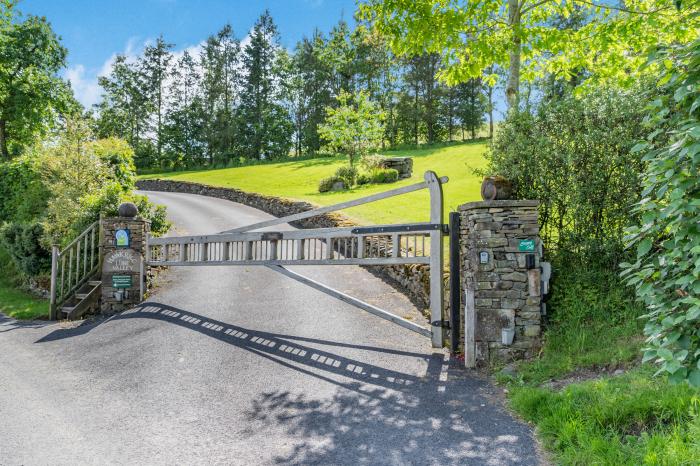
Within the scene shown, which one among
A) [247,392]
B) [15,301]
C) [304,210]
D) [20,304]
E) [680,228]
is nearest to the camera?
[680,228]

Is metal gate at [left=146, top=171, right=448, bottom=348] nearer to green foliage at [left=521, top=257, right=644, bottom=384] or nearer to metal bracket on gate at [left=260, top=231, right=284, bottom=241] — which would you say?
metal bracket on gate at [left=260, top=231, right=284, bottom=241]

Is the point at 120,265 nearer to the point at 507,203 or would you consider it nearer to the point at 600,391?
the point at 507,203

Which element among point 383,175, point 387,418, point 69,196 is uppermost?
point 383,175

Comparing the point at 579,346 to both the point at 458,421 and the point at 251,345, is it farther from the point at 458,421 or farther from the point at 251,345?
the point at 251,345

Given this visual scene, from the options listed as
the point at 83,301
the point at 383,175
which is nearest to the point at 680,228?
the point at 83,301

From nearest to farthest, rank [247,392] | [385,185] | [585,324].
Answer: [247,392]
[585,324]
[385,185]

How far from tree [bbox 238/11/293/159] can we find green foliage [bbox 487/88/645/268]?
44.7 metres

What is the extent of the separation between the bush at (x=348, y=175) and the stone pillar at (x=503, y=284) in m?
17.5

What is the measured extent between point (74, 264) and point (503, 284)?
11.2 m

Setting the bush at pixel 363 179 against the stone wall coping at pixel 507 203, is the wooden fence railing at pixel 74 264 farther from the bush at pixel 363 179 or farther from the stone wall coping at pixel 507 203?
the bush at pixel 363 179

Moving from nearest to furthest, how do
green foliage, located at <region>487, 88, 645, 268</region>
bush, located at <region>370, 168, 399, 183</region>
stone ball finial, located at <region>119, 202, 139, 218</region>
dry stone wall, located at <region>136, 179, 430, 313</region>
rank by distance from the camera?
green foliage, located at <region>487, 88, 645, 268</region>, dry stone wall, located at <region>136, 179, 430, 313</region>, stone ball finial, located at <region>119, 202, 139, 218</region>, bush, located at <region>370, 168, 399, 183</region>

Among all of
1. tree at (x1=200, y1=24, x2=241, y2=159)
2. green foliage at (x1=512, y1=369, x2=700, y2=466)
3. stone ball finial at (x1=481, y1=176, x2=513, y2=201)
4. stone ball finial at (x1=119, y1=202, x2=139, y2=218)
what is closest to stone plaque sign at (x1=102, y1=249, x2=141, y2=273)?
stone ball finial at (x1=119, y1=202, x2=139, y2=218)

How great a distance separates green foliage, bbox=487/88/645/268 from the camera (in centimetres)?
631

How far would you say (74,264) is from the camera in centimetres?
1219
